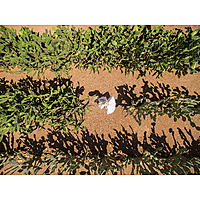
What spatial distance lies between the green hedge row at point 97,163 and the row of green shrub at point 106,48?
2327 mm

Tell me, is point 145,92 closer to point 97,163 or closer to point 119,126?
point 119,126

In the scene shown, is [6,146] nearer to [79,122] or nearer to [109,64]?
[79,122]

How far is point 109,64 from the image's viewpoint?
3383mm

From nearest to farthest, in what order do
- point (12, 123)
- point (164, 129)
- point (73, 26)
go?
point (12, 123) < point (73, 26) < point (164, 129)

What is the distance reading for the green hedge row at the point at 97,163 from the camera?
10.5 ft

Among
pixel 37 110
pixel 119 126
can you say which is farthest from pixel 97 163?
pixel 37 110

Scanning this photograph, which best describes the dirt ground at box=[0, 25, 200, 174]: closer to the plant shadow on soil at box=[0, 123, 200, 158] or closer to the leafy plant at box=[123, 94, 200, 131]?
the plant shadow on soil at box=[0, 123, 200, 158]

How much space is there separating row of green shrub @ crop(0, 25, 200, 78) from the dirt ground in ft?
1.14

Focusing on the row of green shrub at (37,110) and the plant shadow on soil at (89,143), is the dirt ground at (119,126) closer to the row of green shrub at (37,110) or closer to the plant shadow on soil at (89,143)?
the plant shadow on soil at (89,143)

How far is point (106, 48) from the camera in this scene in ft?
10.6

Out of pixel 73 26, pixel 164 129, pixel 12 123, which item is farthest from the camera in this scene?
pixel 164 129

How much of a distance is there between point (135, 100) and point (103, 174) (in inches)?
89.2

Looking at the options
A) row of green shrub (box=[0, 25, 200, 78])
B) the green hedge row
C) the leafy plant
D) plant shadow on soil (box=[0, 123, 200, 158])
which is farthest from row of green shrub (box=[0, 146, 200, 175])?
row of green shrub (box=[0, 25, 200, 78])

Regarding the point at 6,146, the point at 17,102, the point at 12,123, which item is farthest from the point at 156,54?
the point at 6,146
